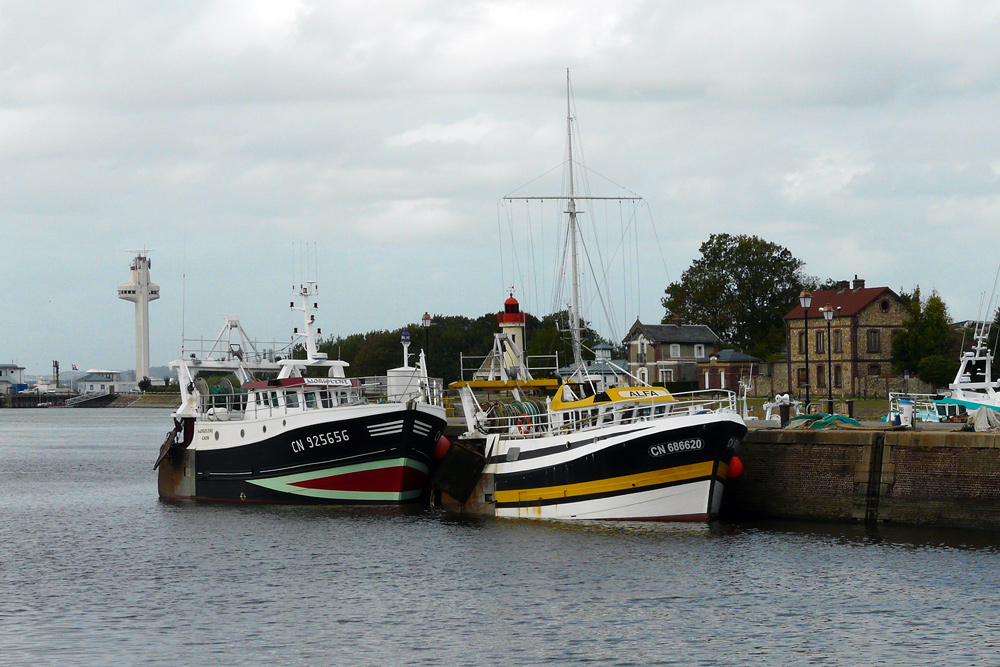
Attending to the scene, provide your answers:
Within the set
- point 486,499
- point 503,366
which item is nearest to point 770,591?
point 486,499

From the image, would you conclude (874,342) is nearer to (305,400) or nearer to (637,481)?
(305,400)

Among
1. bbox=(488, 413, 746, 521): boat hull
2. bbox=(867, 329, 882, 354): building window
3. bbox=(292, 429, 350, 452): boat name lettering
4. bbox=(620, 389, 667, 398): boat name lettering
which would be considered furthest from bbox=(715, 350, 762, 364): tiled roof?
bbox=(488, 413, 746, 521): boat hull

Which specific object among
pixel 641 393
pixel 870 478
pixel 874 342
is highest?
pixel 874 342

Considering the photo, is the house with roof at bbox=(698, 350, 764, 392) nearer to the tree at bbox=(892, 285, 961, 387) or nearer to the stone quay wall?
the tree at bbox=(892, 285, 961, 387)

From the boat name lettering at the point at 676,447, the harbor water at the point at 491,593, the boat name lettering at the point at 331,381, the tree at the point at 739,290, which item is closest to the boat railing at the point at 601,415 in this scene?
the boat name lettering at the point at 676,447

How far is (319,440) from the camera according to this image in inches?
1564

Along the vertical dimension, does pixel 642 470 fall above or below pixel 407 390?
below

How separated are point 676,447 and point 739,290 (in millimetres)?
88130

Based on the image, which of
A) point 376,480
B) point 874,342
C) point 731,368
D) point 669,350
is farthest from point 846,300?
point 376,480

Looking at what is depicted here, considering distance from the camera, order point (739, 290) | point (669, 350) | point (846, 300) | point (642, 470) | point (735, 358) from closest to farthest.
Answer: point (642, 470), point (846, 300), point (735, 358), point (669, 350), point (739, 290)

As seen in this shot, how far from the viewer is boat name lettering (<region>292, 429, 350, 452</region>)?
39.3m

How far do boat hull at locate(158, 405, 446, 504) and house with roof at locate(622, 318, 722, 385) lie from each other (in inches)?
2434

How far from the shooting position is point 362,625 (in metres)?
23.6

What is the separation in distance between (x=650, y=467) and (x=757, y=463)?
12.4 ft
